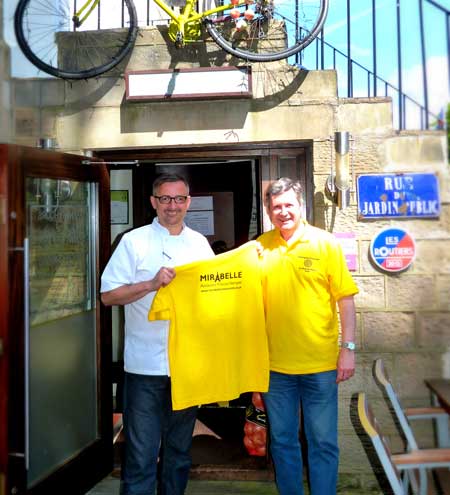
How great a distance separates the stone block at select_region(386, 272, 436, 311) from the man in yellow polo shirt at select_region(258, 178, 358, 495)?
0.82 metres

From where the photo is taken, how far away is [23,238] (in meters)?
2.77

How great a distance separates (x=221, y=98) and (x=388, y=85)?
119cm

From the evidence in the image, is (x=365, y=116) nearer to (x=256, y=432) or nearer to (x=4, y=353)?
(x=256, y=432)

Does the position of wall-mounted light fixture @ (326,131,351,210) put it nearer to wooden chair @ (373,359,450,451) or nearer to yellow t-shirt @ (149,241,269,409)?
yellow t-shirt @ (149,241,269,409)

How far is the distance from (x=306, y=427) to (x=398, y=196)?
1668mm

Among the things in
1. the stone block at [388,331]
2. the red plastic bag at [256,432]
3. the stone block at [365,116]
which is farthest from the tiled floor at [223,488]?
the stone block at [365,116]

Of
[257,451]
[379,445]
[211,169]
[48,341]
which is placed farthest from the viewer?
[211,169]

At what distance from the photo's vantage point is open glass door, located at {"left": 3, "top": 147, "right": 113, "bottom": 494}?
276 cm

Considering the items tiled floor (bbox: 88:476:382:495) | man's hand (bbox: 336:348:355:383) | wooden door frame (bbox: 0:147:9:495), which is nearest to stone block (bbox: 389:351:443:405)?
tiled floor (bbox: 88:476:382:495)

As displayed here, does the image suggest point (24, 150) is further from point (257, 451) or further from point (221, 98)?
point (257, 451)

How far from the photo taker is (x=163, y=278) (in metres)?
2.66

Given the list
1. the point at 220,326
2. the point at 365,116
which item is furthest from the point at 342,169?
the point at 220,326

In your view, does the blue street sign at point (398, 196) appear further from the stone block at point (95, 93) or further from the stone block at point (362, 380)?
the stone block at point (95, 93)

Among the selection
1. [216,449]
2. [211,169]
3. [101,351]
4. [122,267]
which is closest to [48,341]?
[101,351]
